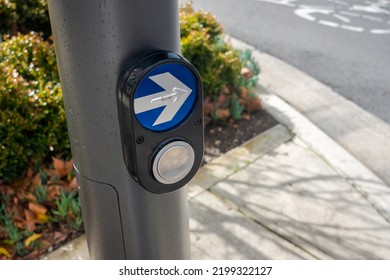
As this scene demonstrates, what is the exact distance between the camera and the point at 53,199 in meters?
3.35

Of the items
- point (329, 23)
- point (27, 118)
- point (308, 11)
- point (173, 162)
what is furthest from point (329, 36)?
point (173, 162)

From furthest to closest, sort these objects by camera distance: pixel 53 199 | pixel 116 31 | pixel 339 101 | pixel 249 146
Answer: pixel 339 101, pixel 249 146, pixel 53 199, pixel 116 31

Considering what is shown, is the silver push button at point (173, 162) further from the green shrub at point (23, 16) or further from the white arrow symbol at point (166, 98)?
the green shrub at point (23, 16)

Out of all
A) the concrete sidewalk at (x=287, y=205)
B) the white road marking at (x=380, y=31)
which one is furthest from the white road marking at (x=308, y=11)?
the concrete sidewalk at (x=287, y=205)

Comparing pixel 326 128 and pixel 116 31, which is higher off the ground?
pixel 116 31

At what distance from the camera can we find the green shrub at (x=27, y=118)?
322 centimetres

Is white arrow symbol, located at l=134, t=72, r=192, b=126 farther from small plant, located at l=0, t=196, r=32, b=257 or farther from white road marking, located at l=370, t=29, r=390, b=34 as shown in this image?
white road marking, located at l=370, t=29, r=390, b=34

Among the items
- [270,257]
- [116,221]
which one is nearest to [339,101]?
[270,257]

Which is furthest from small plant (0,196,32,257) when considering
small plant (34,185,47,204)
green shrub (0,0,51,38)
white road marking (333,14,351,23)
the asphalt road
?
white road marking (333,14,351,23)

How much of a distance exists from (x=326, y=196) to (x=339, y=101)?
5.90 feet

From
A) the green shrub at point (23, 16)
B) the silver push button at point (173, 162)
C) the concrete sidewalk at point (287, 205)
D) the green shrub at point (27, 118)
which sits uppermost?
the silver push button at point (173, 162)

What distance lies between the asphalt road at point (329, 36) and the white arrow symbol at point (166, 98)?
12.5ft

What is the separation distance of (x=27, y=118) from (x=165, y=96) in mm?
2033

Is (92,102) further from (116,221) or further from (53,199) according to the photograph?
(53,199)
